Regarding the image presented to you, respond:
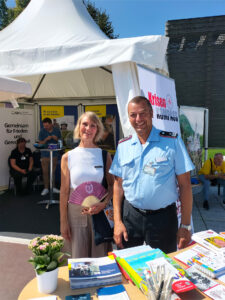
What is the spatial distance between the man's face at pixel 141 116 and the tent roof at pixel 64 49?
139cm

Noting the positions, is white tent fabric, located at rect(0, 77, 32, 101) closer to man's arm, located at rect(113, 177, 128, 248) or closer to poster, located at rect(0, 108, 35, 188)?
man's arm, located at rect(113, 177, 128, 248)

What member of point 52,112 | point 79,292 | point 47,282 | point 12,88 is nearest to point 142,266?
point 79,292

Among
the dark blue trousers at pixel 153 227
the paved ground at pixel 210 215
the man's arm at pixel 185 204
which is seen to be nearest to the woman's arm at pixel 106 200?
the dark blue trousers at pixel 153 227

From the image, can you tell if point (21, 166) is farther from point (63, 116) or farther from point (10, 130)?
point (63, 116)

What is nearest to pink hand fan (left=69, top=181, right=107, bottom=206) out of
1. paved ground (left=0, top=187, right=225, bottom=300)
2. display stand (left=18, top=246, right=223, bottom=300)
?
display stand (left=18, top=246, right=223, bottom=300)

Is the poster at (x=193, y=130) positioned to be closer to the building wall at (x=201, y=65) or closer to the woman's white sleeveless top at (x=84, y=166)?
the woman's white sleeveless top at (x=84, y=166)

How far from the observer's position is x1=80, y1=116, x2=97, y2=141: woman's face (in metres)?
1.95

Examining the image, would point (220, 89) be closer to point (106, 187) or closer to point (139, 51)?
point (139, 51)

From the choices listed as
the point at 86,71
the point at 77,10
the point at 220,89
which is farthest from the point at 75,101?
the point at 220,89

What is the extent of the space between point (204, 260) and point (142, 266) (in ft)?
1.24

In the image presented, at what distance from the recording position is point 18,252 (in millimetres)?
2896

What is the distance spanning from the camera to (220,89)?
18.7 m

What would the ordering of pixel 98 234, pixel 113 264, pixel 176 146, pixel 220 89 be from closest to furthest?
pixel 113 264
pixel 176 146
pixel 98 234
pixel 220 89

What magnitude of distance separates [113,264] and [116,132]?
5743 mm
